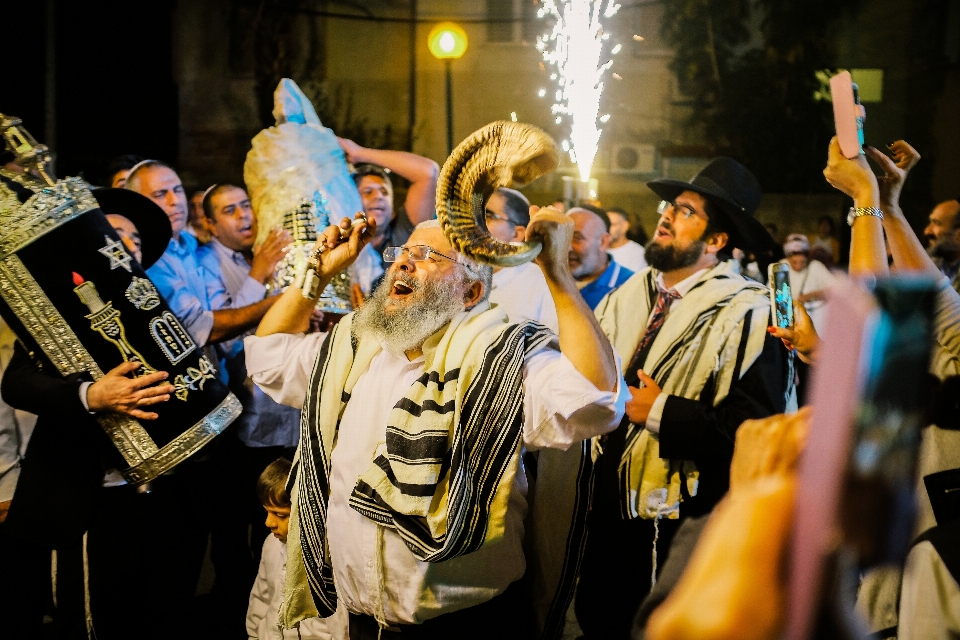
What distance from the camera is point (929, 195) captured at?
17734 millimetres

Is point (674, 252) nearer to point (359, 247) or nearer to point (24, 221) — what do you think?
point (359, 247)

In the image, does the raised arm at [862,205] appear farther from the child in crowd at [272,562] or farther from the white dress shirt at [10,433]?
the white dress shirt at [10,433]

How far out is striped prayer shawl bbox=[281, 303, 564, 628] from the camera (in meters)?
2.72

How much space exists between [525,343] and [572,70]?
9001 mm

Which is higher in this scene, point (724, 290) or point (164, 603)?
point (724, 290)

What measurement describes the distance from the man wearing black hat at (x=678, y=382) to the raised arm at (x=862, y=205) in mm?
742

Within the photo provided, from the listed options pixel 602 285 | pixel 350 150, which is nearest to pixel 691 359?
pixel 350 150

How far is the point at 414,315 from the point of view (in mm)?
3061

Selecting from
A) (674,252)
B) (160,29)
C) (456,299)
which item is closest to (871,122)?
(160,29)

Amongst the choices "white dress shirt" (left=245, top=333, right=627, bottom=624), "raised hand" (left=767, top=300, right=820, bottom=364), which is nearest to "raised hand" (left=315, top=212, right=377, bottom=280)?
"white dress shirt" (left=245, top=333, right=627, bottom=624)

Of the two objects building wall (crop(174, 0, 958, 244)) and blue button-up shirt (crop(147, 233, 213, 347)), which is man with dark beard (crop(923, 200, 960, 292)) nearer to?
blue button-up shirt (crop(147, 233, 213, 347))

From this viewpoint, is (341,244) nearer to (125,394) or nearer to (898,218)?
(125,394)

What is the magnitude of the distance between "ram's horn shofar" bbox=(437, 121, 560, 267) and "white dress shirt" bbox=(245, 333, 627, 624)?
392 millimetres

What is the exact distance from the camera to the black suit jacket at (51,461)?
3533 millimetres
